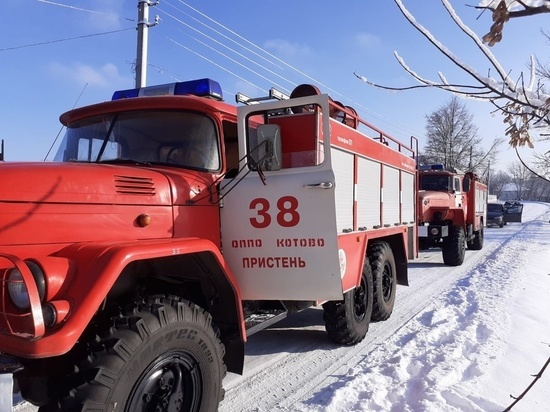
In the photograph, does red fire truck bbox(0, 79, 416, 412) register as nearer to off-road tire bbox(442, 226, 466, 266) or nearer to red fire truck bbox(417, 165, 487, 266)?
red fire truck bbox(417, 165, 487, 266)

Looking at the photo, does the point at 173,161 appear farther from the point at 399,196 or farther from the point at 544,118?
the point at 399,196

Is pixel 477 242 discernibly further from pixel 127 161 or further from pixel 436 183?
pixel 127 161

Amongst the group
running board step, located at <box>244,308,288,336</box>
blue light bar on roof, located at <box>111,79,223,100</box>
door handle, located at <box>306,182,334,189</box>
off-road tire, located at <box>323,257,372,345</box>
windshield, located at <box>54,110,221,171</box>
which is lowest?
off-road tire, located at <box>323,257,372,345</box>

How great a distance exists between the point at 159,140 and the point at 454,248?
32.0 ft

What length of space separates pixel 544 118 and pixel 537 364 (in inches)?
138

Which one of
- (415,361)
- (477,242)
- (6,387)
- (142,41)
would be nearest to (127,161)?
(6,387)

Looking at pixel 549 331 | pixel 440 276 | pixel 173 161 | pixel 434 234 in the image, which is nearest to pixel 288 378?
pixel 173 161

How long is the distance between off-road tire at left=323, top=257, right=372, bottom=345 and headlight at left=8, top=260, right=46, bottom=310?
3.19 metres

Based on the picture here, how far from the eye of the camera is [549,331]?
5.23 meters

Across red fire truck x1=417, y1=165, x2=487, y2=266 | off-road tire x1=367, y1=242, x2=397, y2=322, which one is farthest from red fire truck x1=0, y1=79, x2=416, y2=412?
red fire truck x1=417, y1=165, x2=487, y2=266

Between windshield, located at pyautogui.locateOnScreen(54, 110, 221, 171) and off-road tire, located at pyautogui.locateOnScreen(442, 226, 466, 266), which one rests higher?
windshield, located at pyautogui.locateOnScreen(54, 110, 221, 171)

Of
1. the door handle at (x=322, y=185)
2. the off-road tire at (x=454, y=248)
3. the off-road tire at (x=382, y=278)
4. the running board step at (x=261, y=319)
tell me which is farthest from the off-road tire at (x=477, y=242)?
the door handle at (x=322, y=185)

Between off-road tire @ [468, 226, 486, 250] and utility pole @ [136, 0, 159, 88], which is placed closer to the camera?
utility pole @ [136, 0, 159, 88]

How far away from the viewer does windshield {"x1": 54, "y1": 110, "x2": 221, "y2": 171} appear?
371cm
